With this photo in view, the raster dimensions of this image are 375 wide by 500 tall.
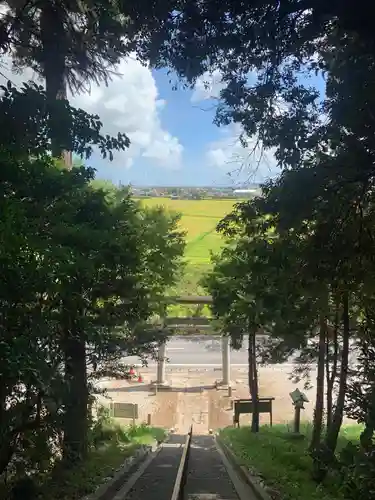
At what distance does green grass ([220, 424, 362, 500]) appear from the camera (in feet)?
28.5

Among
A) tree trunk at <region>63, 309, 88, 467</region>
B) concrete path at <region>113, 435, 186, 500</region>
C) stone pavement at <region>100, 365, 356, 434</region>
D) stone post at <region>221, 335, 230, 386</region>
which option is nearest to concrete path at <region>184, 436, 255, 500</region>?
concrete path at <region>113, 435, 186, 500</region>

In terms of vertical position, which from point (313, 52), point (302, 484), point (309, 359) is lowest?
point (302, 484)

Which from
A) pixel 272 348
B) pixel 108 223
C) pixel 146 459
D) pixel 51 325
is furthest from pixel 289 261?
pixel 272 348

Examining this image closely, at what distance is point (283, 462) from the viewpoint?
12164 millimetres

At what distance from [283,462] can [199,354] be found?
108 ft

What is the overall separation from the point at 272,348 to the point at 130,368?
5895 mm

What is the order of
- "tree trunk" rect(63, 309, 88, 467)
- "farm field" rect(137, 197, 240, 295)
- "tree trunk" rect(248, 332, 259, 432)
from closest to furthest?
"tree trunk" rect(63, 309, 88, 467)
"tree trunk" rect(248, 332, 259, 432)
"farm field" rect(137, 197, 240, 295)

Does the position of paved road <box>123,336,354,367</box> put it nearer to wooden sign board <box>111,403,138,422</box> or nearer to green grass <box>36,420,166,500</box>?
wooden sign board <box>111,403,138,422</box>

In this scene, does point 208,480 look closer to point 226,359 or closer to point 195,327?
point 195,327

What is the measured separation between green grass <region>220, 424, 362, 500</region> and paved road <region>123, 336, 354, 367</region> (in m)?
22.5

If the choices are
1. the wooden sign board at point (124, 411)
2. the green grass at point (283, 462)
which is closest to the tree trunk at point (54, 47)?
the green grass at point (283, 462)

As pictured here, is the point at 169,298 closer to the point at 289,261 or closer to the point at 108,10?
the point at 289,261

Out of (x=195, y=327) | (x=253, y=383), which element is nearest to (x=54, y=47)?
(x=253, y=383)

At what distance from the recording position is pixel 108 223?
790 cm
